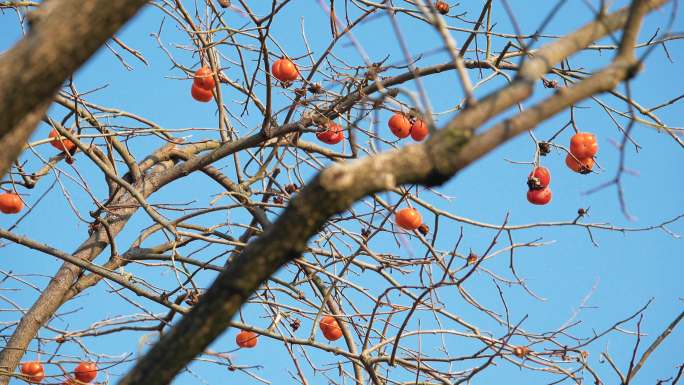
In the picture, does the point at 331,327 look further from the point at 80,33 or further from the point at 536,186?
the point at 80,33

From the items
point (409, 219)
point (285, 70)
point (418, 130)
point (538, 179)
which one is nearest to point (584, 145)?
point (538, 179)

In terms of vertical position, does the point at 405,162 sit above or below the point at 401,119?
below

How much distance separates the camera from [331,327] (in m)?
4.06

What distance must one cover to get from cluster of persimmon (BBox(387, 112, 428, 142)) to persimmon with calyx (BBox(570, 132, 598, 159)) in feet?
2.48

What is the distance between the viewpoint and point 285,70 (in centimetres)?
402

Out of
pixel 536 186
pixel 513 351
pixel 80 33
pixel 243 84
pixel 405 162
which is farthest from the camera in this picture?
pixel 243 84

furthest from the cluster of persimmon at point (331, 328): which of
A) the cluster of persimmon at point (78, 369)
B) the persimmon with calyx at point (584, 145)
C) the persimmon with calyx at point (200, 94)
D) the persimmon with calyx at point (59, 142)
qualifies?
the persimmon with calyx at point (59, 142)

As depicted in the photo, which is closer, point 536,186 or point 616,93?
point 616,93

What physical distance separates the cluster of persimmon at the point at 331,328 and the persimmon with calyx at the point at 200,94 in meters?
1.39

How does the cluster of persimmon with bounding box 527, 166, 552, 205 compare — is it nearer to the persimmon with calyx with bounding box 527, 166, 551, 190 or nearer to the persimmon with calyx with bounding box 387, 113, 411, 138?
the persimmon with calyx with bounding box 527, 166, 551, 190

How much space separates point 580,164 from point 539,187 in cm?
23

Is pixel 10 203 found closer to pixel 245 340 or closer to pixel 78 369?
pixel 78 369

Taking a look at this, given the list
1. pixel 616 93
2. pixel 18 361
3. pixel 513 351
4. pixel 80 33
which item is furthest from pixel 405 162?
pixel 18 361

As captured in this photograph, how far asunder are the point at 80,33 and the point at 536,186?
2934 mm
